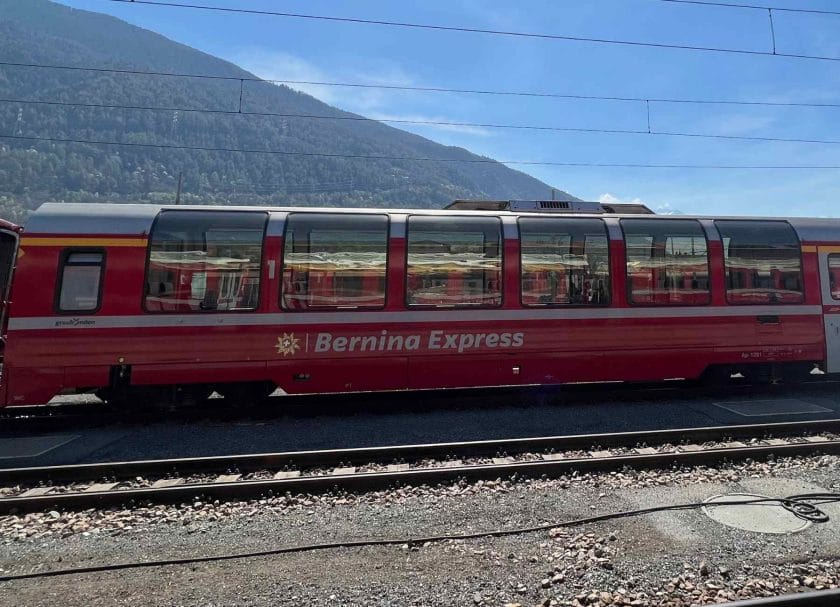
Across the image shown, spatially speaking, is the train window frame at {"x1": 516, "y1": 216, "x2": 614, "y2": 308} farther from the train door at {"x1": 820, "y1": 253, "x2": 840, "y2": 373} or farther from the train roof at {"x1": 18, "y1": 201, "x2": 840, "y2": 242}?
the train door at {"x1": 820, "y1": 253, "x2": 840, "y2": 373}

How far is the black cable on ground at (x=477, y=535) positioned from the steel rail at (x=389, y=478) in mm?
980

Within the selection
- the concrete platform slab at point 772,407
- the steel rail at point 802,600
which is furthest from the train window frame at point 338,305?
the concrete platform slab at point 772,407

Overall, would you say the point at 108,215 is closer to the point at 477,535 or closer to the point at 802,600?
the point at 477,535

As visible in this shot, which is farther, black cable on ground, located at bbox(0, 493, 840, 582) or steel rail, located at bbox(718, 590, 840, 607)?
black cable on ground, located at bbox(0, 493, 840, 582)

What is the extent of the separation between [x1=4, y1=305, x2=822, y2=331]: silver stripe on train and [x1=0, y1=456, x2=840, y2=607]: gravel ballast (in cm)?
311

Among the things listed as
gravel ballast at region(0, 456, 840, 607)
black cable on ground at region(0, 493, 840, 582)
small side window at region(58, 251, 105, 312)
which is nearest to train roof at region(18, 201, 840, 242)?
small side window at region(58, 251, 105, 312)

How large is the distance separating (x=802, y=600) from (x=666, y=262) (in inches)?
252

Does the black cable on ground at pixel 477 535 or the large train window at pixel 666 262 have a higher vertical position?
the large train window at pixel 666 262

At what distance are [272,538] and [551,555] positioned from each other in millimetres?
2328

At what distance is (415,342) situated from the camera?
7.50 meters

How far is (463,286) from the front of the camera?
7695 mm

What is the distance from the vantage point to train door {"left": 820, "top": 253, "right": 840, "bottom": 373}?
8.72 meters

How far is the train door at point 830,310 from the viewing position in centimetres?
872

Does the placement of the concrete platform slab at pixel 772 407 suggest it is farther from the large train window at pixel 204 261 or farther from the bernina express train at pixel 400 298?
the large train window at pixel 204 261
